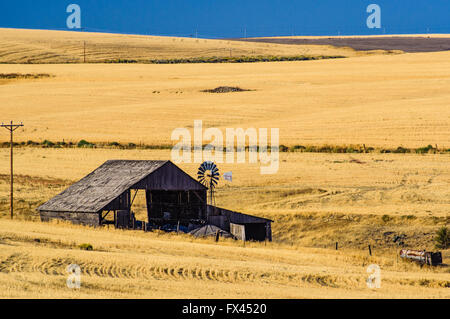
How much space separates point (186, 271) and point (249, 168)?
94.0 ft

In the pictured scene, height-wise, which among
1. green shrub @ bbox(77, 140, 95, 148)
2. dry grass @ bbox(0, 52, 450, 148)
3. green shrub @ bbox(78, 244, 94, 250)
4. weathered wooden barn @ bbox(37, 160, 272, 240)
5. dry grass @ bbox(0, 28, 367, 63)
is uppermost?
dry grass @ bbox(0, 28, 367, 63)

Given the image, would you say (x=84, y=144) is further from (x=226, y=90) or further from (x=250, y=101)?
(x=226, y=90)

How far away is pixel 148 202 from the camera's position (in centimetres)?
4178

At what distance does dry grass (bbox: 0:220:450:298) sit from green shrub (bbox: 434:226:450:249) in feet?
10.1

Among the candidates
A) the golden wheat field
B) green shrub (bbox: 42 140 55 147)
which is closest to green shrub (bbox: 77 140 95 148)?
the golden wheat field

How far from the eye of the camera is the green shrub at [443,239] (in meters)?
34.7

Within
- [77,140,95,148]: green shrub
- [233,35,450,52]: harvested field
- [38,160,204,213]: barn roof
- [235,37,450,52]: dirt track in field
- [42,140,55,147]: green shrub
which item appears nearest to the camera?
[38,160,204,213]: barn roof

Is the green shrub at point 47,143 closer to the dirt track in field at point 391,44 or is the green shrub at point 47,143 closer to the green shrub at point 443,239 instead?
the green shrub at point 443,239

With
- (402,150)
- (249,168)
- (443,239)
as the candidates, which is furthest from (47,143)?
(443,239)

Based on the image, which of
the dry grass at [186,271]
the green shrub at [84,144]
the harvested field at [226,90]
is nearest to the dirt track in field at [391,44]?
the harvested field at [226,90]

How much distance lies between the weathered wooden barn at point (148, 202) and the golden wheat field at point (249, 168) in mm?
1601

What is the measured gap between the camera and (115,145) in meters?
60.1

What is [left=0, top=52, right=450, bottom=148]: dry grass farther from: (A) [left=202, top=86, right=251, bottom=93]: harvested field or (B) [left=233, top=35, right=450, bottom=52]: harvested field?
(B) [left=233, top=35, right=450, bottom=52]: harvested field

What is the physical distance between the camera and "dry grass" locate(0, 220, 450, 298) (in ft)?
68.5
